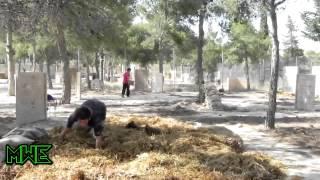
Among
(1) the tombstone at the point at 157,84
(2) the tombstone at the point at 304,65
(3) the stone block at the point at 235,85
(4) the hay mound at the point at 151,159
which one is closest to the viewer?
(4) the hay mound at the point at 151,159

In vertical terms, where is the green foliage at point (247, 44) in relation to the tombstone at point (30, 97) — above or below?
above

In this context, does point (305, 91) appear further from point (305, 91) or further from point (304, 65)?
point (304, 65)

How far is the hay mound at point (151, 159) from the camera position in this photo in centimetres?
767

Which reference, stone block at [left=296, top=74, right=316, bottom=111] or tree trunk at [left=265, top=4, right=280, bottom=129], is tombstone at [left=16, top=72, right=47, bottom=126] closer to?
tree trunk at [left=265, top=4, right=280, bottom=129]

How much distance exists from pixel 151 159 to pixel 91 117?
63.0 inches

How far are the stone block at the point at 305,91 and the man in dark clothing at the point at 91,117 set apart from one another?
1343cm

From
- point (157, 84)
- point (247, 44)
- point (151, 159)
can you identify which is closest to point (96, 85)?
point (157, 84)

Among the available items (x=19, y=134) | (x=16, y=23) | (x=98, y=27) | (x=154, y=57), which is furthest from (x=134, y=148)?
(x=154, y=57)

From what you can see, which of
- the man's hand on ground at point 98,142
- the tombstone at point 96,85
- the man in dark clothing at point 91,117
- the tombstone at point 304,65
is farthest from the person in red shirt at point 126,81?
the man's hand on ground at point 98,142

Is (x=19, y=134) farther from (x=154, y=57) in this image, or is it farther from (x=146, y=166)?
(x=154, y=57)

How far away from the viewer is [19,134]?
9.62 m

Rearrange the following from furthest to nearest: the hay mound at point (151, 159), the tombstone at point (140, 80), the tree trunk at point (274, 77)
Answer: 1. the tombstone at point (140, 80)
2. the tree trunk at point (274, 77)
3. the hay mound at point (151, 159)

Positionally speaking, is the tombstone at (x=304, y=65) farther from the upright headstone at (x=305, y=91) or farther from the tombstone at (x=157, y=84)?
the upright headstone at (x=305, y=91)

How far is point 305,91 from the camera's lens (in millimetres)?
21422
